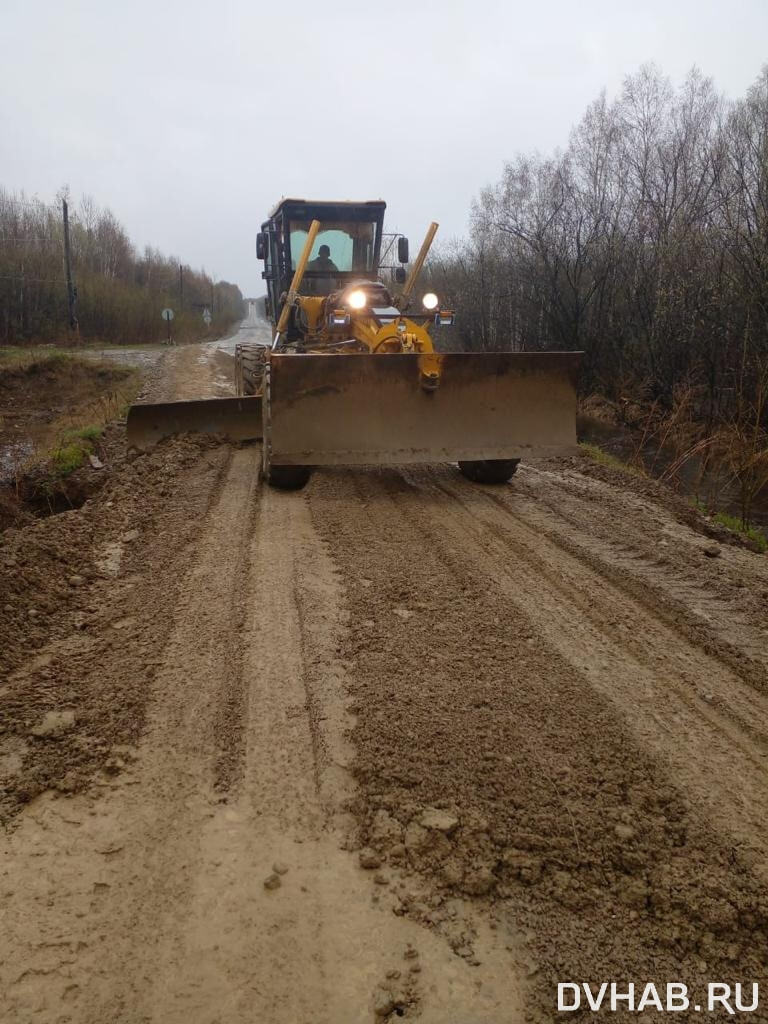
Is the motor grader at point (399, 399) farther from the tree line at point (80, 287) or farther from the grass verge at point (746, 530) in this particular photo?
the tree line at point (80, 287)

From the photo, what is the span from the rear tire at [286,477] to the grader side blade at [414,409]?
1.15 ft

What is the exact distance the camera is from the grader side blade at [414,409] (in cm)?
601

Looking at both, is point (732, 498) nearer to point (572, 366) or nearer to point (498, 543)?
point (572, 366)

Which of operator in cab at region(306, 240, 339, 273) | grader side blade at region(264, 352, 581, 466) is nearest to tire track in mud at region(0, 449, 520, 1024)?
grader side blade at region(264, 352, 581, 466)

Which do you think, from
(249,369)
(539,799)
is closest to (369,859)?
(539,799)

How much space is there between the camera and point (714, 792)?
2.54 m

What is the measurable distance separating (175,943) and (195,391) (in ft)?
40.6

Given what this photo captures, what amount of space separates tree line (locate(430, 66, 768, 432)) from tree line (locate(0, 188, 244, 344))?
19247 millimetres

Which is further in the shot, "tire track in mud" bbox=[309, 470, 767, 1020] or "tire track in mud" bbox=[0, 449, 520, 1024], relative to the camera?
"tire track in mud" bbox=[309, 470, 767, 1020]

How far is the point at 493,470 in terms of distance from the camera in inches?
274

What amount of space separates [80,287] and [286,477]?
31154mm

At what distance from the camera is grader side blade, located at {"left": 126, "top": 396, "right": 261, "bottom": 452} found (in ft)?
26.4

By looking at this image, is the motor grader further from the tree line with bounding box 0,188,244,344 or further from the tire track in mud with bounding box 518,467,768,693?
the tree line with bounding box 0,188,244,344

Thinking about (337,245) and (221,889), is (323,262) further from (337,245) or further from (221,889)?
(221,889)
